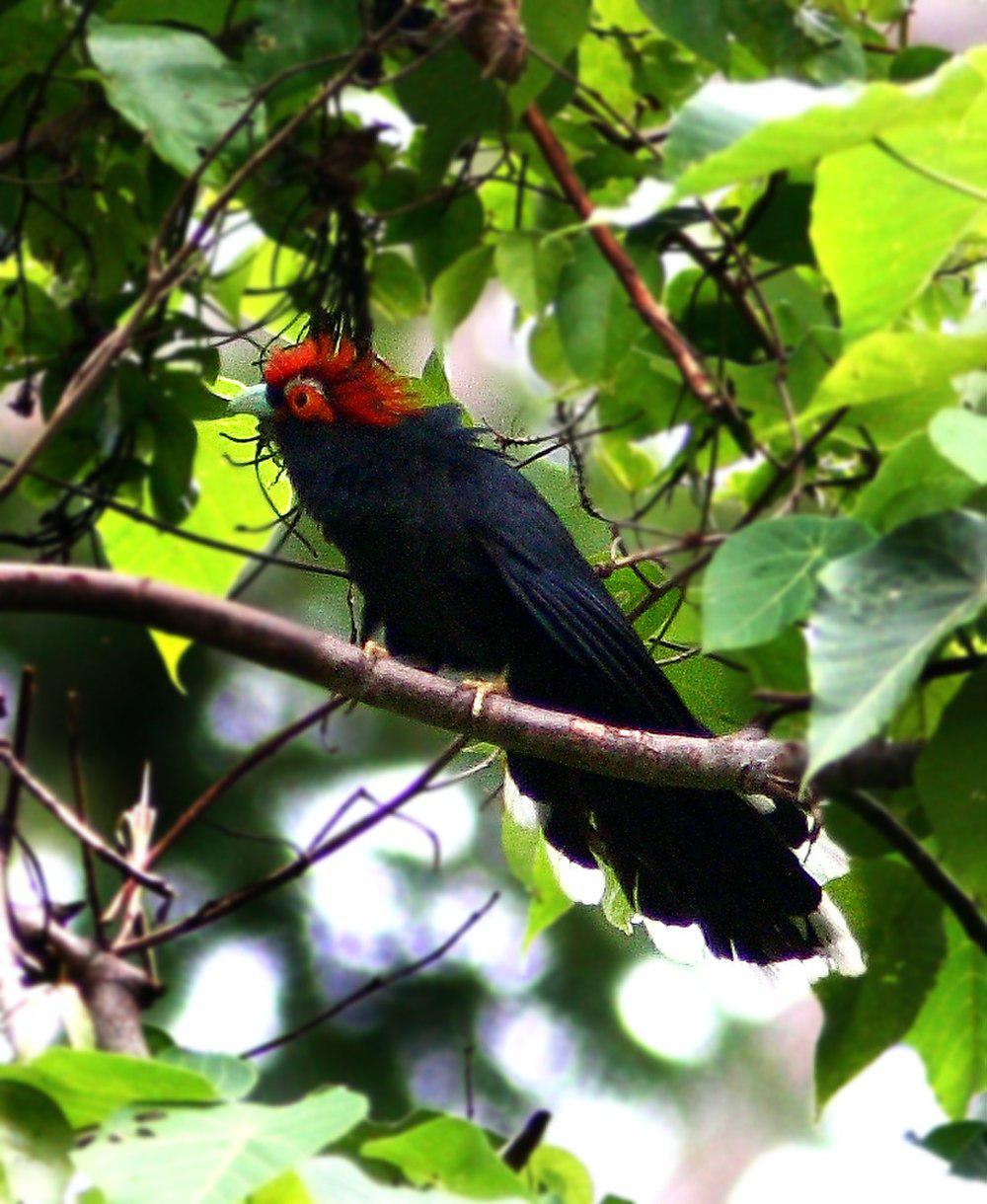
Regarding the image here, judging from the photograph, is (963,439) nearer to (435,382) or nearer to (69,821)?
(69,821)

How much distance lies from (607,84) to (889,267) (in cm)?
225

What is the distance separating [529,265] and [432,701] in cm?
130

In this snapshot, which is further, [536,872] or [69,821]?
[536,872]

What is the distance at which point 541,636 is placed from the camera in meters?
2.92

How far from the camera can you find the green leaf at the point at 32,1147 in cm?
174

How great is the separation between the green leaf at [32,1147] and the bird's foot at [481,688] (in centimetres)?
75

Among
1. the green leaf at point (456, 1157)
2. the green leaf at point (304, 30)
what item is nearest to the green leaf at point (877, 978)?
the green leaf at point (456, 1157)

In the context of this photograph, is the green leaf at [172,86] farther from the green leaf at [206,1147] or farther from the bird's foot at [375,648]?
the green leaf at [206,1147]

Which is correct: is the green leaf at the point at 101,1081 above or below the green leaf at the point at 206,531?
above

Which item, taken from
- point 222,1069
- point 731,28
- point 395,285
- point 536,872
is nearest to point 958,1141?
point 536,872

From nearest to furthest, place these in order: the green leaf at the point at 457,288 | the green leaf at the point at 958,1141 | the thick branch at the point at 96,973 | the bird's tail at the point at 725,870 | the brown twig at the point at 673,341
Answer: the green leaf at the point at 958,1141
the thick branch at the point at 96,973
the bird's tail at the point at 725,870
the brown twig at the point at 673,341
the green leaf at the point at 457,288

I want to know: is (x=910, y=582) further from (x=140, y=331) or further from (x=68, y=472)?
(x=68, y=472)

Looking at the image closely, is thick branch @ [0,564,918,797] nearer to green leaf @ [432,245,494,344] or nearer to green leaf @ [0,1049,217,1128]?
green leaf @ [0,1049,217,1128]

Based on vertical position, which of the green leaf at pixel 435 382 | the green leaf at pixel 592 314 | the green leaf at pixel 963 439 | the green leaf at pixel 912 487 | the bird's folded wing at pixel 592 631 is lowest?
the bird's folded wing at pixel 592 631
